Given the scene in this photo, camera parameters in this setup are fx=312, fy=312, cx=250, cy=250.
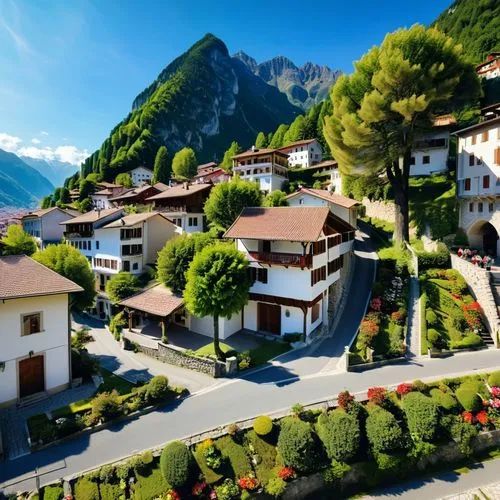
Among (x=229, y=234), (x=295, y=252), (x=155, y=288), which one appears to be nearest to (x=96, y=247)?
(x=155, y=288)

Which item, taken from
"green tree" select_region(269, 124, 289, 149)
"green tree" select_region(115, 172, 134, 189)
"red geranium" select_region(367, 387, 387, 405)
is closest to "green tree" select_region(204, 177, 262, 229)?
"red geranium" select_region(367, 387, 387, 405)

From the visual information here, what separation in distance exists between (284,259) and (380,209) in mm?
29145

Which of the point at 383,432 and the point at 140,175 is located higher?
the point at 140,175

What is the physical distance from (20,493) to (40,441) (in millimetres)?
2660

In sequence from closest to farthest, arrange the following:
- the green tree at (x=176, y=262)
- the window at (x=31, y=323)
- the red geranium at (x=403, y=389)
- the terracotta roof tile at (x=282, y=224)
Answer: the red geranium at (x=403, y=389) → the window at (x=31, y=323) → the terracotta roof tile at (x=282, y=224) → the green tree at (x=176, y=262)

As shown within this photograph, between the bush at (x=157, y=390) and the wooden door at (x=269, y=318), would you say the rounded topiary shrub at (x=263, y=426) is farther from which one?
the wooden door at (x=269, y=318)

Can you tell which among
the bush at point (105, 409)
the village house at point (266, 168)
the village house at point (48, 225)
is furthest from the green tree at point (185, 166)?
the bush at point (105, 409)

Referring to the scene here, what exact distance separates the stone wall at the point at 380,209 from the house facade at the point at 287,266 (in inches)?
758

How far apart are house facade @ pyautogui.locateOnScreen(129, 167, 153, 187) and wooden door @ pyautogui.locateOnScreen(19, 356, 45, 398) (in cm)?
10455

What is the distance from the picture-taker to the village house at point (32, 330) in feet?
56.0

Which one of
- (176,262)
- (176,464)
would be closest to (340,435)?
(176,464)

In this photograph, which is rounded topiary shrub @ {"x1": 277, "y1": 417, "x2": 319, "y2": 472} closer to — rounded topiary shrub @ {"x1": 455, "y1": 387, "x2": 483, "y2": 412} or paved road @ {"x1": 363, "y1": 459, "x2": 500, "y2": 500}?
paved road @ {"x1": 363, "y1": 459, "x2": 500, "y2": 500}

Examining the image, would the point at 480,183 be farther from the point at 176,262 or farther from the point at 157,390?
the point at 157,390

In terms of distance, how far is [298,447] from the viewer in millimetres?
13844
